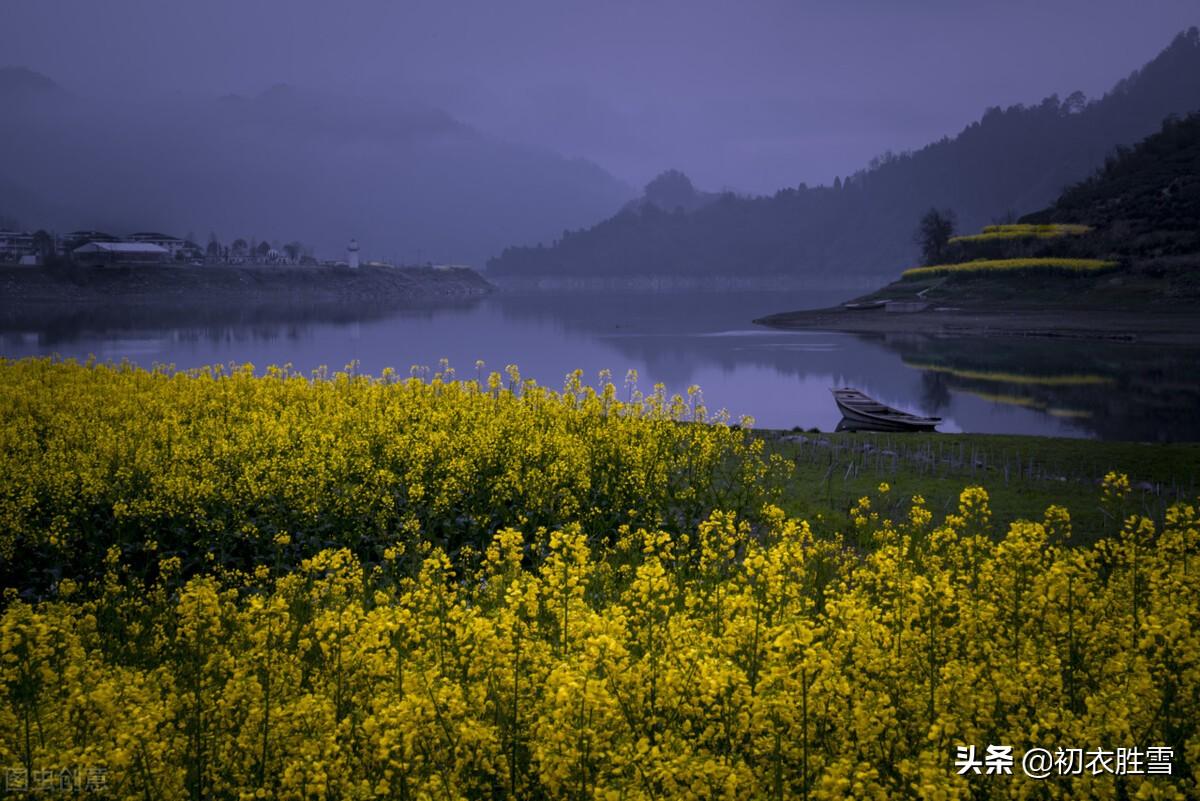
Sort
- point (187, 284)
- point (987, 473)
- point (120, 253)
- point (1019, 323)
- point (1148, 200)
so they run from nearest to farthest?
point (987, 473)
point (1019, 323)
point (1148, 200)
point (187, 284)
point (120, 253)

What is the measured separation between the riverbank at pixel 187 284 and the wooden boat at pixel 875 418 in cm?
→ 11585

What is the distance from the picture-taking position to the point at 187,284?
5699 inches

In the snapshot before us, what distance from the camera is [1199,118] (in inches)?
4333

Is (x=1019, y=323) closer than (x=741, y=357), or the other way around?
(x=741, y=357)

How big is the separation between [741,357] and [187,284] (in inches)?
4594

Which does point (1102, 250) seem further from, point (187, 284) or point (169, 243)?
point (169, 243)

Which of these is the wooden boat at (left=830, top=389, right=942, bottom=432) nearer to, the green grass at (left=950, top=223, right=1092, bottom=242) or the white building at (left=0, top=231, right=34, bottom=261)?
the green grass at (left=950, top=223, right=1092, bottom=242)

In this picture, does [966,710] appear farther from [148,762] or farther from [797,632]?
[148,762]

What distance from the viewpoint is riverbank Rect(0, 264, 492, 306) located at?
121 metres

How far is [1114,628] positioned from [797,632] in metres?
3.28

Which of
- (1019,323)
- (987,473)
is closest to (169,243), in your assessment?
(1019,323)

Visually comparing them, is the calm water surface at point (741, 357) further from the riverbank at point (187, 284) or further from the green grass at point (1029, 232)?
the green grass at point (1029, 232)

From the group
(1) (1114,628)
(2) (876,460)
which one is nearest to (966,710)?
(1) (1114,628)

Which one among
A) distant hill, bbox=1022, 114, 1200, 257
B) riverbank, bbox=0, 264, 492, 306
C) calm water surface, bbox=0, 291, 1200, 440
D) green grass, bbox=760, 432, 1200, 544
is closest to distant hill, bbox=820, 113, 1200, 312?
distant hill, bbox=1022, 114, 1200, 257
